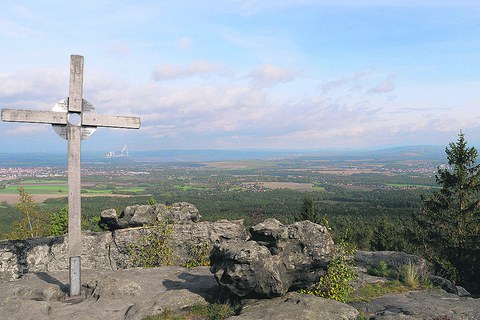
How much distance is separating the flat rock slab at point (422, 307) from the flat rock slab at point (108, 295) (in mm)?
4598

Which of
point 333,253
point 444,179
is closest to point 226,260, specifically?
point 333,253

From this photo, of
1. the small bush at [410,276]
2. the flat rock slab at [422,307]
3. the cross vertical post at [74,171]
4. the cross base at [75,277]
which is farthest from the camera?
the small bush at [410,276]

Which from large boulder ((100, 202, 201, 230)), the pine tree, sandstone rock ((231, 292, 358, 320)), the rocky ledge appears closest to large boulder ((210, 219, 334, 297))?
sandstone rock ((231, 292, 358, 320))

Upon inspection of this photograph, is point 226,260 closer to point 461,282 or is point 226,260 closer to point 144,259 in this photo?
point 144,259

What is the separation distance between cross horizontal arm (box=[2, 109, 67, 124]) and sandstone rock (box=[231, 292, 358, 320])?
292 inches

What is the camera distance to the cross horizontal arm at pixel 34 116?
990 centimetres

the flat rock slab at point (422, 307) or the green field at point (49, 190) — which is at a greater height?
the flat rock slab at point (422, 307)

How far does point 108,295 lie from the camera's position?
977cm

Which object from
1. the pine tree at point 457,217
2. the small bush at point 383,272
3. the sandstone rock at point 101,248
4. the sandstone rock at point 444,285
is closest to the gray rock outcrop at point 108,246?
the sandstone rock at point 101,248

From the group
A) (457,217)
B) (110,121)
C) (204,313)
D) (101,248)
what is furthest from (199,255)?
(457,217)

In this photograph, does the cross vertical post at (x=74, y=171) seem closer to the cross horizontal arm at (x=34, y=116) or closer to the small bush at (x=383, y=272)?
the cross horizontal arm at (x=34, y=116)

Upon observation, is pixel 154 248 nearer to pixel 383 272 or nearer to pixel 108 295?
pixel 108 295

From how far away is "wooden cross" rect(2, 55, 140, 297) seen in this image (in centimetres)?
1018

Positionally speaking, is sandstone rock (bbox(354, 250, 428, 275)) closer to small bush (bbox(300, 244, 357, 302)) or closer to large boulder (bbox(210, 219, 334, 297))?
small bush (bbox(300, 244, 357, 302))
